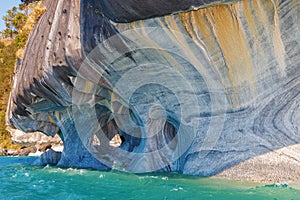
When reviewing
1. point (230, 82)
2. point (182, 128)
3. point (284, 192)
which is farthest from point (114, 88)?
point (284, 192)

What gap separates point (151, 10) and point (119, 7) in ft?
2.14

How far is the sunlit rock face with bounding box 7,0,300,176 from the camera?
667 cm

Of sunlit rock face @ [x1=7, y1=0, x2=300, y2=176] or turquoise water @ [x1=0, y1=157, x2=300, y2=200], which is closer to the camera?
turquoise water @ [x1=0, y1=157, x2=300, y2=200]

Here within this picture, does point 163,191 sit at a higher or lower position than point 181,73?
lower

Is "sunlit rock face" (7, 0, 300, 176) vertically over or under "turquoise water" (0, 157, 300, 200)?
over

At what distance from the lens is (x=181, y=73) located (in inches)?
324

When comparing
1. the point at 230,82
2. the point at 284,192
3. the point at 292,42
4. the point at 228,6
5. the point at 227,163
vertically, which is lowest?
the point at 284,192

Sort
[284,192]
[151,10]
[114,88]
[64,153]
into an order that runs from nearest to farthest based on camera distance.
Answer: [284,192], [151,10], [114,88], [64,153]

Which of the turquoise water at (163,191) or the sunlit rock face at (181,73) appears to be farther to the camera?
the sunlit rock face at (181,73)

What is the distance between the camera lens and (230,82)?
24.4 ft

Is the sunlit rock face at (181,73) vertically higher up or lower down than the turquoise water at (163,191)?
higher up

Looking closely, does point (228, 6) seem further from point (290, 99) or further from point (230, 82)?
point (290, 99)

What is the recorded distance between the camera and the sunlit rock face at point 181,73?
667 cm

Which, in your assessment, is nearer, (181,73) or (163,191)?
(163,191)
